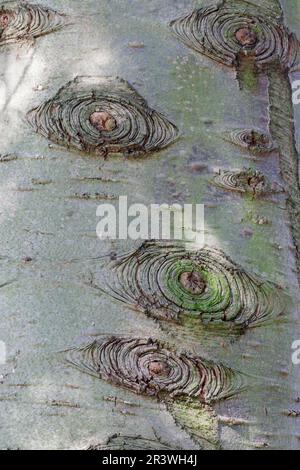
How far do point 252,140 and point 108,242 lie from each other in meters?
0.29

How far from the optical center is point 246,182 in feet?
3.95

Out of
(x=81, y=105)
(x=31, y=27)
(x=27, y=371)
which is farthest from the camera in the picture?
(x=31, y=27)

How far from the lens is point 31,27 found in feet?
4.20

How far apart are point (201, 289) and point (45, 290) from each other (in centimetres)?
19

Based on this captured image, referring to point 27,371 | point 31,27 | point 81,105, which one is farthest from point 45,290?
point 31,27

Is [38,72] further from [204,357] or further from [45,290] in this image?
[204,357]

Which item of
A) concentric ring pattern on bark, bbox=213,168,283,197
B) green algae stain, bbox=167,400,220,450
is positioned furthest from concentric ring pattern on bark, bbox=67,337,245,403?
concentric ring pattern on bark, bbox=213,168,283,197

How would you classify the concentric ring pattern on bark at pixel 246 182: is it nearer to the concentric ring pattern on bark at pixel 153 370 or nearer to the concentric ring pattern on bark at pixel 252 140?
the concentric ring pattern on bark at pixel 252 140

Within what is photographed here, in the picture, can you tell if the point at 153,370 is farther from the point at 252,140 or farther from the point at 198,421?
the point at 252,140

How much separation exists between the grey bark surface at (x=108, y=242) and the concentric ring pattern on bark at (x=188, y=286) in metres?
0.02

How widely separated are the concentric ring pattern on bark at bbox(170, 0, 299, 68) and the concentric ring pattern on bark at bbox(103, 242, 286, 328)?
0.33 m

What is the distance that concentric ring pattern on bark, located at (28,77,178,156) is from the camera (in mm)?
1158

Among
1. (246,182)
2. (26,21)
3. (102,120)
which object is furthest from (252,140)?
(26,21)
